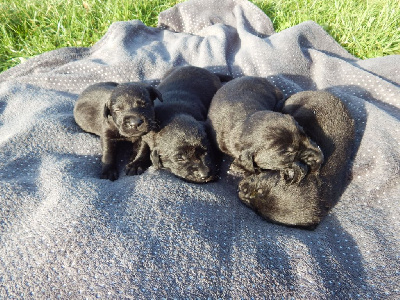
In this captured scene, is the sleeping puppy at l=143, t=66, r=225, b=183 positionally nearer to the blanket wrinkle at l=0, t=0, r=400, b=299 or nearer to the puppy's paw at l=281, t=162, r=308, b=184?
the blanket wrinkle at l=0, t=0, r=400, b=299

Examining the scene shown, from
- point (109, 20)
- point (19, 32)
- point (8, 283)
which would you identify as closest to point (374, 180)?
point (8, 283)

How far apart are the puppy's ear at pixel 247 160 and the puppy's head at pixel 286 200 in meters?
0.16

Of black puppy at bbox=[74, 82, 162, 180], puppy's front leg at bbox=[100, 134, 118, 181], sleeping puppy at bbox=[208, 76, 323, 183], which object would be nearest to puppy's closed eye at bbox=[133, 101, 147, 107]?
black puppy at bbox=[74, 82, 162, 180]

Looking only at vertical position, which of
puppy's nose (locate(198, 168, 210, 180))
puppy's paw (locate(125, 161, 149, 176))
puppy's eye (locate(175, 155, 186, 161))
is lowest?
puppy's paw (locate(125, 161, 149, 176))

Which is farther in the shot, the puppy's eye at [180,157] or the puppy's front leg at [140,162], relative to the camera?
the puppy's front leg at [140,162]

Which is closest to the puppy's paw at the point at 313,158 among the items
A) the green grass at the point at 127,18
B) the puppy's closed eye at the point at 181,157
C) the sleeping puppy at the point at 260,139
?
the sleeping puppy at the point at 260,139

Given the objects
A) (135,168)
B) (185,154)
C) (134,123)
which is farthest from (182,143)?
(135,168)

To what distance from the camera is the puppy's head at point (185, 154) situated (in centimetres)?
345

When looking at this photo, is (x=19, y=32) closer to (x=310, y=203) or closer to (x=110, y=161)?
(x=110, y=161)

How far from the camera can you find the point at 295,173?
2.97 m

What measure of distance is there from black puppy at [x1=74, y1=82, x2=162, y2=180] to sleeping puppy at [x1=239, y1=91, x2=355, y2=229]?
136 centimetres

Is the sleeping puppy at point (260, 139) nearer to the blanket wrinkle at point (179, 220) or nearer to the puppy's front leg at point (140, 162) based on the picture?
the blanket wrinkle at point (179, 220)

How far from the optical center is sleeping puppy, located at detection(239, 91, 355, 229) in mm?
2988

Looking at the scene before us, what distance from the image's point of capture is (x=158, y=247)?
2.42m
